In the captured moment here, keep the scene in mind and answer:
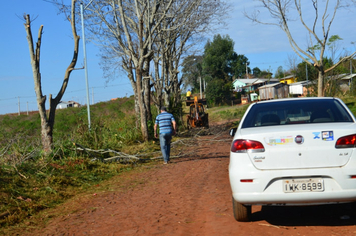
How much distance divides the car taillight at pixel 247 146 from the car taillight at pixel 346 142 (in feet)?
2.97

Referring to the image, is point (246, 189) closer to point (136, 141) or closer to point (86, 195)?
point (86, 195)

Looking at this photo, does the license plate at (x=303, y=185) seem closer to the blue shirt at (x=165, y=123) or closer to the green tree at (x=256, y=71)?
the blue shirt at (x=165, y=123)

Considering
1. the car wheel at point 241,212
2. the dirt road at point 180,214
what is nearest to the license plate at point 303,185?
the dirt road at point 180,214

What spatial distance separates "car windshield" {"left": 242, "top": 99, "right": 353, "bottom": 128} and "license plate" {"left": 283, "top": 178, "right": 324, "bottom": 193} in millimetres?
1020

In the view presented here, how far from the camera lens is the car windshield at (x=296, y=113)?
5719 mm

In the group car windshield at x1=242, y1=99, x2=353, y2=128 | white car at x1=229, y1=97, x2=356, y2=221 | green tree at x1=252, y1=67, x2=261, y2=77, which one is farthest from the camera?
green tree at x1=252, y1=67, x2=261, y2=77

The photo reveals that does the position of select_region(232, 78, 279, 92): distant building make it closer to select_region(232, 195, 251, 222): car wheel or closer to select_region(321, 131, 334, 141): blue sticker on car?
select_region(232, 195, 251, 222): car wheel

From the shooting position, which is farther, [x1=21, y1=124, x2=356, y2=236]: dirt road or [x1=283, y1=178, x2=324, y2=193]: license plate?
[x1=21, y1=124, x2=356, y2=236]: dirt road

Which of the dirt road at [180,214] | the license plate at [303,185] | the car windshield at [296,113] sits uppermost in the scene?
the car windshield at [296,113]

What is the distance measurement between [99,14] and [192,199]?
14.5 m

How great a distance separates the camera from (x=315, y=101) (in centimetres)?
616

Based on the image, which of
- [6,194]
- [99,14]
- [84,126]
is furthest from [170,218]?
[99,14]

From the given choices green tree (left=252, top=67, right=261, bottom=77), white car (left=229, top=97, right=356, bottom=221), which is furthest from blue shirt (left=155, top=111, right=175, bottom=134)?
green tree (left=252, top=67, right=261, bottom=77)

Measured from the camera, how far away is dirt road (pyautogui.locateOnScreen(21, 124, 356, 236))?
545 cm
